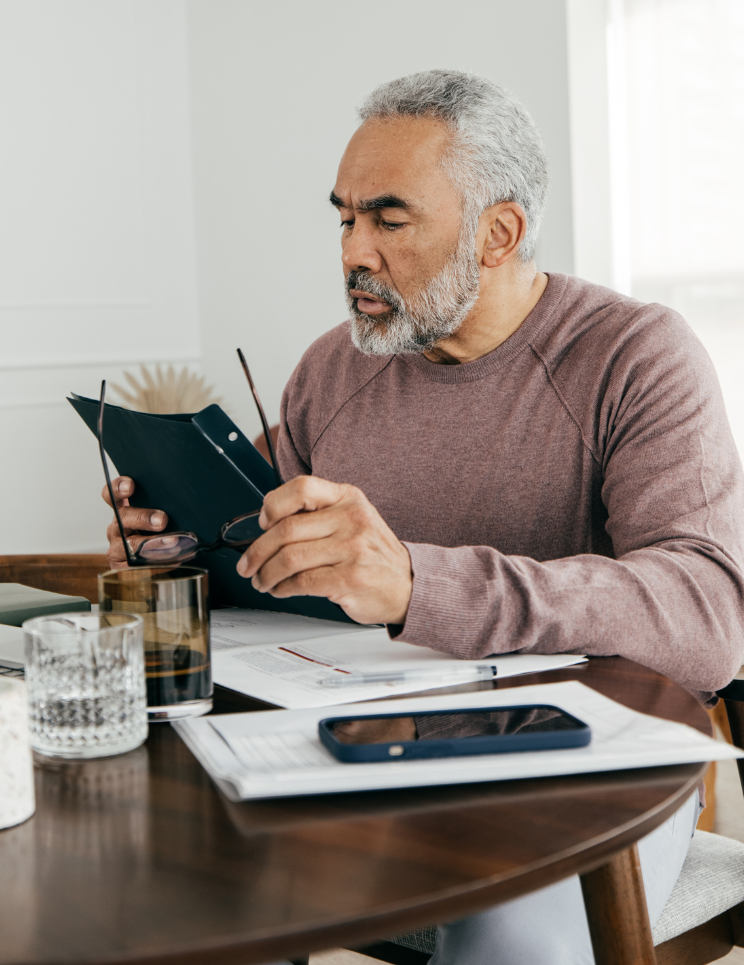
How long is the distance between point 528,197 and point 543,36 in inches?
57.0

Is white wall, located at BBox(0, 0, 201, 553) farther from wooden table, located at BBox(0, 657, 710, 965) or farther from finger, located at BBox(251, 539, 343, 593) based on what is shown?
wooden table, located at BBox(0, 657, 710, 965)

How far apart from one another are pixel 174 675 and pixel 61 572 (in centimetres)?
89

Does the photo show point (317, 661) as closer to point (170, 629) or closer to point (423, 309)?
point (170, 629)

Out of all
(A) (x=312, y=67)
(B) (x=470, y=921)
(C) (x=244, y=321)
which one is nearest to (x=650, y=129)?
(A) (x=312, y=67)

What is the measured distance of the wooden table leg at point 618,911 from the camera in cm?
71

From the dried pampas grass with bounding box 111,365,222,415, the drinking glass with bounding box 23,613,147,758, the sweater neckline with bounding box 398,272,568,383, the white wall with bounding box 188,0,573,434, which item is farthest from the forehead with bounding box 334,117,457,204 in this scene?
the dried pampas grass with bounding box 111,365,222,415

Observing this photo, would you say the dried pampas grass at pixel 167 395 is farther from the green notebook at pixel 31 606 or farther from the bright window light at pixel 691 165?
the green notebook at pixel 31 606

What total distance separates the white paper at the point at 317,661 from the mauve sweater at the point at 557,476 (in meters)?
0.03

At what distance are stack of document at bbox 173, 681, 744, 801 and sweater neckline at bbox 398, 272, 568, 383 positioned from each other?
0.77 m

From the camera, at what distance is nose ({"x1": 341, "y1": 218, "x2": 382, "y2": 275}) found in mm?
1440

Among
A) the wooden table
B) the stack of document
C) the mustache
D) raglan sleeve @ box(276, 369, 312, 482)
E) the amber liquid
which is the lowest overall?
the wooden table

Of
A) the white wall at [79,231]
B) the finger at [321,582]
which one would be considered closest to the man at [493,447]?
the finger at [321,582]

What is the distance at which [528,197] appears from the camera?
4.94 feet

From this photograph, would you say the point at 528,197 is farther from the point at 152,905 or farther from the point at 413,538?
the point at 152,905
